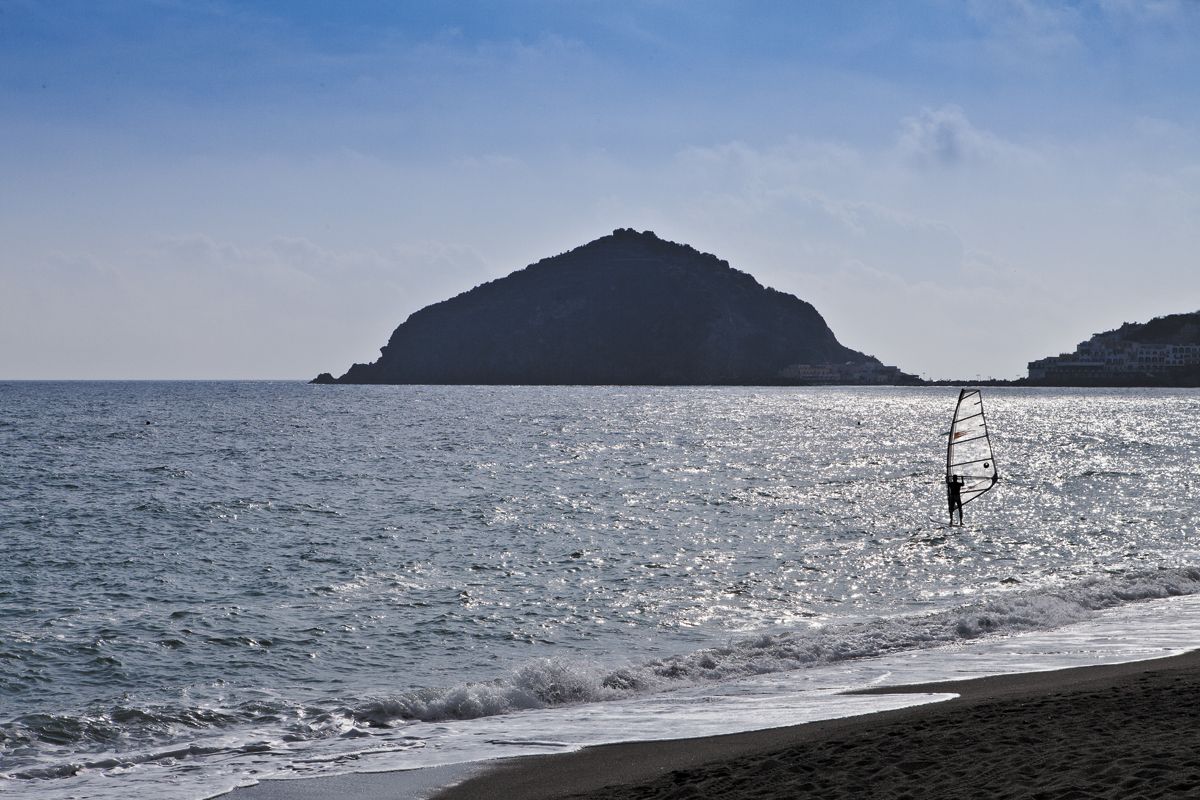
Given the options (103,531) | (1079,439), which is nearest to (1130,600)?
(103,531)

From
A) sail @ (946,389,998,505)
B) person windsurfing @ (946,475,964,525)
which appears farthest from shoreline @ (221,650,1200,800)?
person windsurfing @ (946,475,964,525)

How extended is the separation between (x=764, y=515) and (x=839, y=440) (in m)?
51.3

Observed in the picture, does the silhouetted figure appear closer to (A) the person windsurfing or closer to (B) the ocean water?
(A) the person windsurfing

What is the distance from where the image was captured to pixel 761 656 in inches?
709

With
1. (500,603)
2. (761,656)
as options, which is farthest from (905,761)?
(500,603)

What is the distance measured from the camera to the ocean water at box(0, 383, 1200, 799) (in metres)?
13.9

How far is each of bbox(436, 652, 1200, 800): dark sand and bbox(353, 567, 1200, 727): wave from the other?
139 inches

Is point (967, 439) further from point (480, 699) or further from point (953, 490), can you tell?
point (480, 699)

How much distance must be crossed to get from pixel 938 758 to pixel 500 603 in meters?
14.1

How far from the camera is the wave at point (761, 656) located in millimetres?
15078

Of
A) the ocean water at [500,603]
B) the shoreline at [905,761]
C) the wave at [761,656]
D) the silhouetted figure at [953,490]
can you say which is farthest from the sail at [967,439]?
the shoreline at [905,761]

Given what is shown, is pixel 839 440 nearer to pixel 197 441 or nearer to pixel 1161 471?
pixel 1161 471

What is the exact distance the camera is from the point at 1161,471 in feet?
192

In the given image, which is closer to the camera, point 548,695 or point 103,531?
point 548,695
